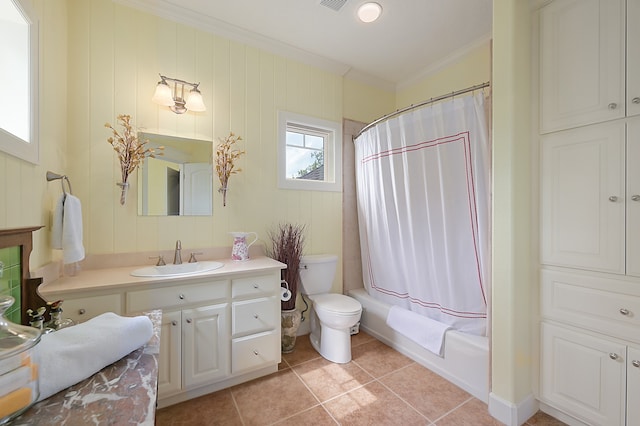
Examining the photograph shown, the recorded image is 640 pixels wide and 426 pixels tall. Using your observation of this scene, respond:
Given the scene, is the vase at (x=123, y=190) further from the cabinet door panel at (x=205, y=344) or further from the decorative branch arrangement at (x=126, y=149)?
the cabinet door panel at (x=205, y=344)

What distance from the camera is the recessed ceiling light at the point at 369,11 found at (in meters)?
1.87

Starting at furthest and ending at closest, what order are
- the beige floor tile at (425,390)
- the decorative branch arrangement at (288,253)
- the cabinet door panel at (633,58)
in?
1. the decorative branch arrangement at (288,253)
2. the beige floor tile at (425,390)
3. the cabinet door panel at (633,58)

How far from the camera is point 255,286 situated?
1.79m

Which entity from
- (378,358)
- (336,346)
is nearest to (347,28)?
(336,346)

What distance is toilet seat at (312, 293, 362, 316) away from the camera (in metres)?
2.03

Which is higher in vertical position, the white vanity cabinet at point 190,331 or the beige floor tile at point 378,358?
the white vanity cabinet at point 190,331

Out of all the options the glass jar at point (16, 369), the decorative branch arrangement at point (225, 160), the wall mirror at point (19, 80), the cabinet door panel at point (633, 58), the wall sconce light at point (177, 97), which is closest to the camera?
the glass jar at point (16, 369)

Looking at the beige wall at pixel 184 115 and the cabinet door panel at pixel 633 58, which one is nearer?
the cabinet door panel at pixel 633 58

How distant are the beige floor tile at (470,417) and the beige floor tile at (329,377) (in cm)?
52

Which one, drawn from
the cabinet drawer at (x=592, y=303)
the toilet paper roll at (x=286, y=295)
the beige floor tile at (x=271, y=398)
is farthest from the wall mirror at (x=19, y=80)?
the cabinet drawer at (x=592, y=303)

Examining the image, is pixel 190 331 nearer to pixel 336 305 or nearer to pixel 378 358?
pixel 336 305

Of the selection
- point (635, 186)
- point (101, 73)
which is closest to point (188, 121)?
point (101, 73)

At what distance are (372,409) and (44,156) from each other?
90.7 inches

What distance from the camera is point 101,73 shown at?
5.73ft
